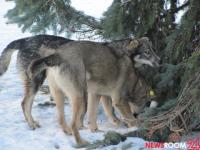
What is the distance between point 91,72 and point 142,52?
1014 mm

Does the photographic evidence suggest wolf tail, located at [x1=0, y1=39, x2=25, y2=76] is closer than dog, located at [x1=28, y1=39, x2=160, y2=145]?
No

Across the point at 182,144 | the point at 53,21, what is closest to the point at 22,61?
the point at 53,21

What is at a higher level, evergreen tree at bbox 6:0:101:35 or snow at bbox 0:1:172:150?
evergreen tree at bbox 6:0:101:35

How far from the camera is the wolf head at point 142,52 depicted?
25.3ft

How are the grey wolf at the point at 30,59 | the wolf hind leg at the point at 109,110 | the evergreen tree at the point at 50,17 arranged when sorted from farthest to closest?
the evergreen tree at the point at 50,17
the wolf hind leg at the point at 109,110
the grey wolf at the point at 30,59

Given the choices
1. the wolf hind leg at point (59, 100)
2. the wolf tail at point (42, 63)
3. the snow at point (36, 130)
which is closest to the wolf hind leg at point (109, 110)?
the snow at point (36, 130)

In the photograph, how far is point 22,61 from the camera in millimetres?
7590

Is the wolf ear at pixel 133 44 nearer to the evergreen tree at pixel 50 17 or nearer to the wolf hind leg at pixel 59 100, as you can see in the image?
the wolf hind leg at pixel 59 100

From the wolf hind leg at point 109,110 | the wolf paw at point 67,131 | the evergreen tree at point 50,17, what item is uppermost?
the evergreen tree at point 50,17

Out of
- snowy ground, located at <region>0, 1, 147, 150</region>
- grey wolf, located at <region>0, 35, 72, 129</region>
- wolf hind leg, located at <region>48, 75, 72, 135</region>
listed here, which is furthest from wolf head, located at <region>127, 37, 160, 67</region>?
wolf hind leg, located at <region>48, 75, 72, 135</region>

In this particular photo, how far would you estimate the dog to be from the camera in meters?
6.86

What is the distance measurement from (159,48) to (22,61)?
227 centimetres

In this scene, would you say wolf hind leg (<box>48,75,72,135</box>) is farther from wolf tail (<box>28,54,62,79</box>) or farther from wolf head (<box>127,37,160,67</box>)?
wolf head (<box>127,37,160,67</box>)

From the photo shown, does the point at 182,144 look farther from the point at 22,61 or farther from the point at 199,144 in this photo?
the point at 22,61
